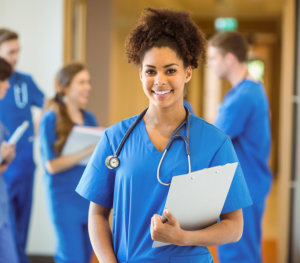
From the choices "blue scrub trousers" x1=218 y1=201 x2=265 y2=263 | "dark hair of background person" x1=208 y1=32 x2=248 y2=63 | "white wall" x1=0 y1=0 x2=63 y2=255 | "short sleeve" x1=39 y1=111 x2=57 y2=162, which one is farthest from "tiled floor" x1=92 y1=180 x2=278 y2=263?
"dark hair of background person" x1=208 y1=32 x2=248 y2=63

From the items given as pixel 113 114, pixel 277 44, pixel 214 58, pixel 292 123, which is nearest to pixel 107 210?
pixel 214 58

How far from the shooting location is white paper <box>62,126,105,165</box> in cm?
254

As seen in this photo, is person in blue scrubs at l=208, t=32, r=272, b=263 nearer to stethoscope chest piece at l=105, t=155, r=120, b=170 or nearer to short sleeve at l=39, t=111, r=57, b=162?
short sleeve at l=39, t=111, r=57, b=162

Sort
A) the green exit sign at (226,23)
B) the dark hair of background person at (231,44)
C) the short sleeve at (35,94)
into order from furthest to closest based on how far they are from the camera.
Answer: the green exit sign at (226,23)
the short sleeve at (35,94)
the dark hair of background person at (231,44)

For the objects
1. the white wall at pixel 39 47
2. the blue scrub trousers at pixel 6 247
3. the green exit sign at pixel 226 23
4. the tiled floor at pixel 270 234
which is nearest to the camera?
the blue scrub trousers at pixel 6 247

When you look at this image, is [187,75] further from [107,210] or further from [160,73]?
[107,210]

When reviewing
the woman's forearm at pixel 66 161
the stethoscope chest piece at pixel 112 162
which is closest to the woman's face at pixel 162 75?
the stethoscope chest piece at pixel 112 162

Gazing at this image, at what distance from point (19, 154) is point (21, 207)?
37 cm

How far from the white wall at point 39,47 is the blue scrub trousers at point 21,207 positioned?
0.36m

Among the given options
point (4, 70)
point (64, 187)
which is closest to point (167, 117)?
point (4, 70)

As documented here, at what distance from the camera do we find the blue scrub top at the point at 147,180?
120cm

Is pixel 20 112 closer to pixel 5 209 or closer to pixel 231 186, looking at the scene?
pixel 5 209

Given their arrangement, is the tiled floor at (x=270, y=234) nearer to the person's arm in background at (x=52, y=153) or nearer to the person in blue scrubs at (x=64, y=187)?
the person in blue scrubs at (x=64, y=187)

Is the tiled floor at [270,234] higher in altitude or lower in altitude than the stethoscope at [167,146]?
lower
